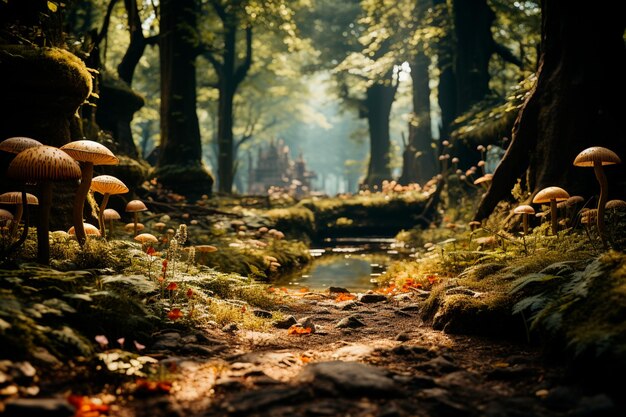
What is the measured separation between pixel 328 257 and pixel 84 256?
29.8 ft

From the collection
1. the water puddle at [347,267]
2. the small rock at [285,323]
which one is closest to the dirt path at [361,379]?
the small rock at [285,323]

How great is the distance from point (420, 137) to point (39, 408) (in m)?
28.9

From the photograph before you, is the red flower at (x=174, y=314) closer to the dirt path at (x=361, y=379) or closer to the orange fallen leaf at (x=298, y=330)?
the dirt path at (x=361, y=379)

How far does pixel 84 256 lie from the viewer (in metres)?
4.75

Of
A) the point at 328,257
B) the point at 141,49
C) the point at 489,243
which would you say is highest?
the point at 141,49

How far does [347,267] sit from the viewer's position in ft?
37.1

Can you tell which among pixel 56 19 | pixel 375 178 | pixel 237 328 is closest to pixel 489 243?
pixel 237 328

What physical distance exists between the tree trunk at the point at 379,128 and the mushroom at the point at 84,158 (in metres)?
28.0

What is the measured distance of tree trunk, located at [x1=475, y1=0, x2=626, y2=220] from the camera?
738 centimetres

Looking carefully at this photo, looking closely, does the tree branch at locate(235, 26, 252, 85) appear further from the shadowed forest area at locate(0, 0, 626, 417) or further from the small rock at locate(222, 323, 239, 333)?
the small rock at locate(222, 323, 239, 333)

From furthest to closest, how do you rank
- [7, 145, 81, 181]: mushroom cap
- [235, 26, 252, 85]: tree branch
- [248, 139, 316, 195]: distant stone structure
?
[248, 139, 316, 195]: distant stone structure → [235, 26, 252, 85]: tree branch → [7, 145, 81, 181]: mushroom cap

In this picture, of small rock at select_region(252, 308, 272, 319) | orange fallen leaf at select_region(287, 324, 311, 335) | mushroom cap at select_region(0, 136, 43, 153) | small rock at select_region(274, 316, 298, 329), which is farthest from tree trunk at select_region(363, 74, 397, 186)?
mushroom cap at select_region(0, 136, 43, 153)

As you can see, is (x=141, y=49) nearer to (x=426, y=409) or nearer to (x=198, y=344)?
(x=198, y=344)

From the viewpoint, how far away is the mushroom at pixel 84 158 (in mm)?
4613
